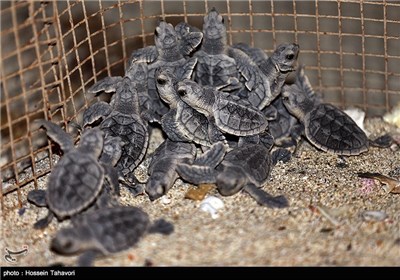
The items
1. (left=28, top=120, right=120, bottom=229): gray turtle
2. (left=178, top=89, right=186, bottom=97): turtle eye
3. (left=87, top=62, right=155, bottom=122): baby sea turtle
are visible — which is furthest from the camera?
(left=87, top=62, right=155, bottom=122): baby sea turtle

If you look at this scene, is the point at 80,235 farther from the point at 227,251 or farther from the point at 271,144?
the point at 271,144

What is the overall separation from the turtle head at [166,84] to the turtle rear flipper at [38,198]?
2.07 feet

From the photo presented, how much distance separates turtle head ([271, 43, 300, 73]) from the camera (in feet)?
10.1

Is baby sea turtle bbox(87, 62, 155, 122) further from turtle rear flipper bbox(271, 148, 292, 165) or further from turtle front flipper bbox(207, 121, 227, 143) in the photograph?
turtle rear flipper bbox(271, 148, 292, 165)

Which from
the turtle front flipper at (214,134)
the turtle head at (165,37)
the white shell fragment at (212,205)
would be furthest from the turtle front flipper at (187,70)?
the white shell fragment at (212,205)

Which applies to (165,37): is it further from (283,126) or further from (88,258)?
(88,258)

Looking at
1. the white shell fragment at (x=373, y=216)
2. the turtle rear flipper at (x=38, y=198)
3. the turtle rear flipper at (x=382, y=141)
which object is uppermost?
the turtle rear flipper at (x=38, y=198)

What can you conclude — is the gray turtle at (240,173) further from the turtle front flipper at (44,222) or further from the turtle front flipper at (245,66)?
the turtle front flipper at (44,222)

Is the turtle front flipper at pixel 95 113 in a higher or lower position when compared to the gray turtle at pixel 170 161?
higher

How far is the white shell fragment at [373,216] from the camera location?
8.49 ft

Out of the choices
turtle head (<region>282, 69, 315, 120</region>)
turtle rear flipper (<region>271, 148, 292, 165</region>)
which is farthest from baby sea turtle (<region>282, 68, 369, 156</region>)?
turtle rear flipper (<region>271, 148, 292, 165</region>)

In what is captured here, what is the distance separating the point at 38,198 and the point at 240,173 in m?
0.78

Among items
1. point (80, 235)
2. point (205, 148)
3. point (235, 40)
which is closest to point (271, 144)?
point (205, 148)

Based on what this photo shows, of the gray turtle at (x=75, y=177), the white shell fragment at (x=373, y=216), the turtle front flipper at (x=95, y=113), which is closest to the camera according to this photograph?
the gray turtle at (x=75, y=177)
